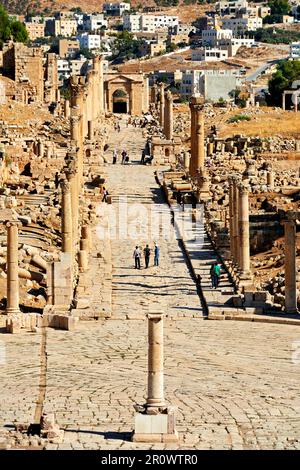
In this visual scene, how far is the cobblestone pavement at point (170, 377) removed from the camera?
765 inches

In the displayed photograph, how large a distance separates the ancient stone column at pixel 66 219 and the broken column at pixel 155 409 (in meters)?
11.7

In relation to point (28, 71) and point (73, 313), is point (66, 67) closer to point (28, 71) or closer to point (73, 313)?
point (28, 71)

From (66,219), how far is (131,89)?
79246 mm

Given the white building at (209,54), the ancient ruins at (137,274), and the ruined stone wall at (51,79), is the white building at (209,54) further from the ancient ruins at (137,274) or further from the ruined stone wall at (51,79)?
the ancient ruins at (137,274)

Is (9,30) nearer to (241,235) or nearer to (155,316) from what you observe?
(241,235)

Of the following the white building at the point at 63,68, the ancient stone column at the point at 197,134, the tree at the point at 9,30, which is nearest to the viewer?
the ancient stone column at the point at 197,134

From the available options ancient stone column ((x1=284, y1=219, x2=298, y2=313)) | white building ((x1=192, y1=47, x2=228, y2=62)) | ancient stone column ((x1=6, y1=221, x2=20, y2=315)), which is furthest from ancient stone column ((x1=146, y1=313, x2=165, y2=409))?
white building ((x1=192, y1=47, x2=228, y2=62))

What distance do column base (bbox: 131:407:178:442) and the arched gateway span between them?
294ft

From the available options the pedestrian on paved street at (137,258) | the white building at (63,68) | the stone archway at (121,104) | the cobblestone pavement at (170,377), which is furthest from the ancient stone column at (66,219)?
the white building at (63,68)

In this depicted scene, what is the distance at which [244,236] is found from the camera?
31.6 meters

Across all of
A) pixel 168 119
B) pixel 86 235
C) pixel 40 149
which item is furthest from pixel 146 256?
pixel 168 119

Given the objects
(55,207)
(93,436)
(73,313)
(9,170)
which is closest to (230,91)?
(9,170)

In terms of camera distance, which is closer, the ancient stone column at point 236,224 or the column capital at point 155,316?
the column capital at point 155,316
